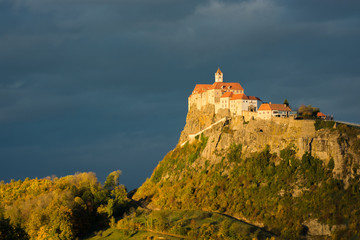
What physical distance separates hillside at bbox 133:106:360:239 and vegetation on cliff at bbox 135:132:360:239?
0.19 meters

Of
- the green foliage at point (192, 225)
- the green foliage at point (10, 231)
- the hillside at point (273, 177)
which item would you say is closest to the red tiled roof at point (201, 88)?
Answer: the hillside at point (273, 177)

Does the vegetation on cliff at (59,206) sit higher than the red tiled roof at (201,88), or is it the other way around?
the red tiled roof at (201,88)

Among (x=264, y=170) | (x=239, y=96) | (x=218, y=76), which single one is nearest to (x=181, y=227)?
(x=264, y=170)

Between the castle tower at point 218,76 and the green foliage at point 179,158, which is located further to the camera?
the castle tower at point 218,76

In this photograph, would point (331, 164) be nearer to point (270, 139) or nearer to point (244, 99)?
point (270, 139)

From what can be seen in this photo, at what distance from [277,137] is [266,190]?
1343cm

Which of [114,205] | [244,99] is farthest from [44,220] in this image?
[244,99]

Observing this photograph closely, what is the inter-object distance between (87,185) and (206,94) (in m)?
40.4

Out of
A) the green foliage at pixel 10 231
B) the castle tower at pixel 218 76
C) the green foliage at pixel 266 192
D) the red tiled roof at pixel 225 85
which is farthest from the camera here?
the castle tower at pixel 218 76

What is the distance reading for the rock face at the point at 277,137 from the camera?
352 feet

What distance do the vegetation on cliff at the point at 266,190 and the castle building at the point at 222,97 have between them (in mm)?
10623

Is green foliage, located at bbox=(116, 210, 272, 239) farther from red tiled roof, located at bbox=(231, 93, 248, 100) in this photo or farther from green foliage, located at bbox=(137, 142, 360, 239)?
red tiled roof, located at bbox=(231, 93, 248, 100)

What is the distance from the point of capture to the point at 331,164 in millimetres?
107562

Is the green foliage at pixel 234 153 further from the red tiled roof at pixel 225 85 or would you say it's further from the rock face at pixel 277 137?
the red tiled roof at pixel 225 85
